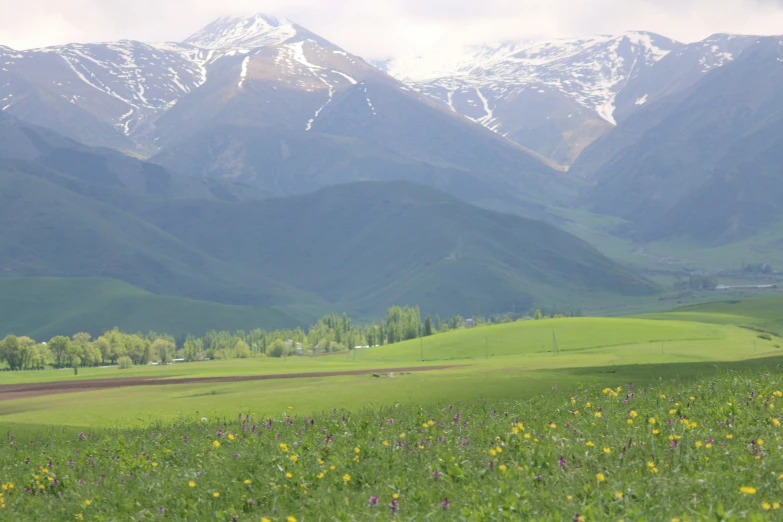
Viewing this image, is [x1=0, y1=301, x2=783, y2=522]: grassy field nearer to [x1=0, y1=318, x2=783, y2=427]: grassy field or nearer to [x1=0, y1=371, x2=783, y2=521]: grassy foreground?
[x1=0, y1=371, x2=783, y2=521]: grassy foreground

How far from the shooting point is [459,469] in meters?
22.4

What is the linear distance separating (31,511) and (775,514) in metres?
18.0

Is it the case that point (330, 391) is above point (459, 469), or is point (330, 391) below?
above

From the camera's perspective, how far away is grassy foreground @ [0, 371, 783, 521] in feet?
63.9

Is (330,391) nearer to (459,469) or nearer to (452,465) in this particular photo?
(452,465)

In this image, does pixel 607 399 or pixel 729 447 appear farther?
pixel 607 399

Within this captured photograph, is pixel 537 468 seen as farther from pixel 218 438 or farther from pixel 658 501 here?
pixel 218 438

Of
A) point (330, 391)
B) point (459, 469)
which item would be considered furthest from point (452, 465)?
point (330, 391)

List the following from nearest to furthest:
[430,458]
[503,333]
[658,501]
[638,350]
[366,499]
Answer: [658,501]
[366,499]
[430,458]
[638,350]
[503,333]

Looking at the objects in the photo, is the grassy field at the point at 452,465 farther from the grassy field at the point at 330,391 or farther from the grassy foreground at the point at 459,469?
the grassy field at the point at 330,391

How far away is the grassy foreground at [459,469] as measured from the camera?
63.9 feet

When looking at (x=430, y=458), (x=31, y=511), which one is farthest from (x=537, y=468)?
(x=31, y=511)

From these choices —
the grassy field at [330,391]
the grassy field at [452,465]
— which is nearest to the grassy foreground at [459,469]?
the grassy field at [452,465]

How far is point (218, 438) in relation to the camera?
3081 cm
